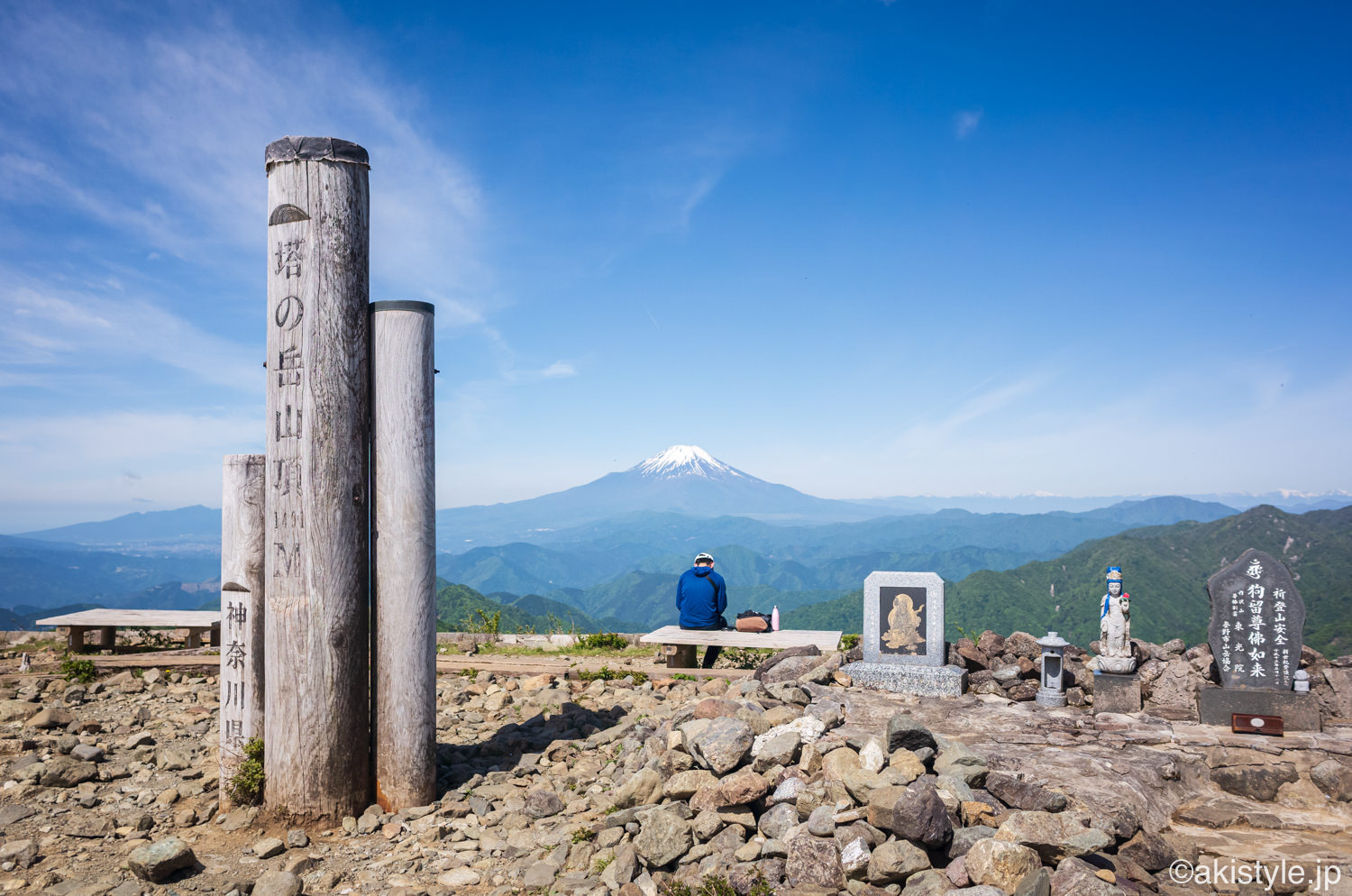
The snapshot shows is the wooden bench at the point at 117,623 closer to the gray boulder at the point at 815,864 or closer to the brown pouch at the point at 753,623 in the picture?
the brown pouch at the point at 753,623

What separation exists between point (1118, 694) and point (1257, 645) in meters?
1.39

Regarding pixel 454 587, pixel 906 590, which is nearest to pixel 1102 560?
pixel 454 587

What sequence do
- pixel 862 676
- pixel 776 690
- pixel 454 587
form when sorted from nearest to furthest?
pixel 776 690
pixel 862 676
pixel 454 587

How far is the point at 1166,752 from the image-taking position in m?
6.29

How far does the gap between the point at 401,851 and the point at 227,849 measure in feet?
3.80

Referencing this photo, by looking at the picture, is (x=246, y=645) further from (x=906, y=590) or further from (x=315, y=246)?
(x=906, y=590)

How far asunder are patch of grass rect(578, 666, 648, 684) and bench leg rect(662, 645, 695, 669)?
466mm

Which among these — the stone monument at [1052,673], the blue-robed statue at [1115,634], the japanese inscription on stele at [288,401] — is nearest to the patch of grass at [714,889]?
the japanese inscription on stele at [288,401]

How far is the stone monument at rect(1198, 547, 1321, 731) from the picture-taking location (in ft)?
22.9

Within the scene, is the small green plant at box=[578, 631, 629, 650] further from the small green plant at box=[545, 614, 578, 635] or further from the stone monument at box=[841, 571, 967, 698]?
the stone monument at box=[841, 571, 967, 698]

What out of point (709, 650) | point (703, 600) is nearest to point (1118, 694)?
point (703, 600)

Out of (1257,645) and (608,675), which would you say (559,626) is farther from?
(1257,645)

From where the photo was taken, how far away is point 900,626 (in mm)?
8828

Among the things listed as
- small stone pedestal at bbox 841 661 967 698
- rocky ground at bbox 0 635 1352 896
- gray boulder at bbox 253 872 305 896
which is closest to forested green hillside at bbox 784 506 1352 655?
small stone pedestal at bbox 841 661 967 698
